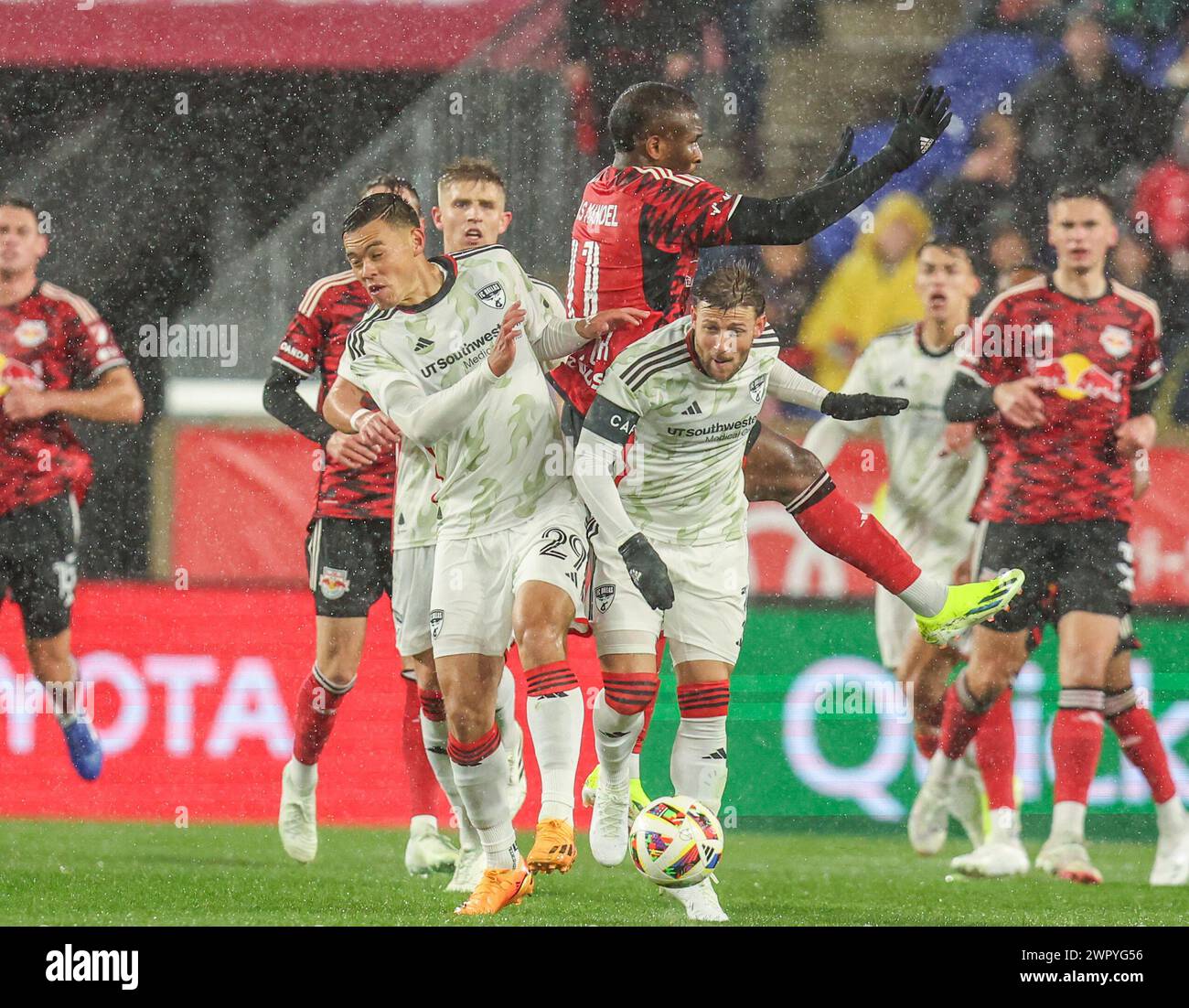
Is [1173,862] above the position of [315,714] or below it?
below

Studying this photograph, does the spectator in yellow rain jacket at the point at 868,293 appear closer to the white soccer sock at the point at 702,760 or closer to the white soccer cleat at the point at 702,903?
the white soccer sock at the point at 702,760

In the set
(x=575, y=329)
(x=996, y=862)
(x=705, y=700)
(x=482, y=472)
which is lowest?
(x=996, y=862)

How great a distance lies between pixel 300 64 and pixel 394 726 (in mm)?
3182

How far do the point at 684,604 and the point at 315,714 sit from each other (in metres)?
1.77

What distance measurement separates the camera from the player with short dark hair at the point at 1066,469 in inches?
265

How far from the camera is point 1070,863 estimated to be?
6.57m

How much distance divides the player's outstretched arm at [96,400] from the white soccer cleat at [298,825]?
1515 millimetres

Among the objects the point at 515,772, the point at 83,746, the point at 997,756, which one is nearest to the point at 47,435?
the point at 83,746

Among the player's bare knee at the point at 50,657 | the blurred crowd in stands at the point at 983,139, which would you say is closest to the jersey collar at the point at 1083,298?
the blurred crowd in stands at the point at 983,139

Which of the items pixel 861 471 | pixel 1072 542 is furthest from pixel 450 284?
pixel 861 471

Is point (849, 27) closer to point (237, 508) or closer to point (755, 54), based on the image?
point (755, 54)

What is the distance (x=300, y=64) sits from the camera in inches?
362

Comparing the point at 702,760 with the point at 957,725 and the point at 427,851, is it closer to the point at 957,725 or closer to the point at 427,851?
the point at 427,851

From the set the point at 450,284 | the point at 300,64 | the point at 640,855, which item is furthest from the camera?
the point at 300,64
